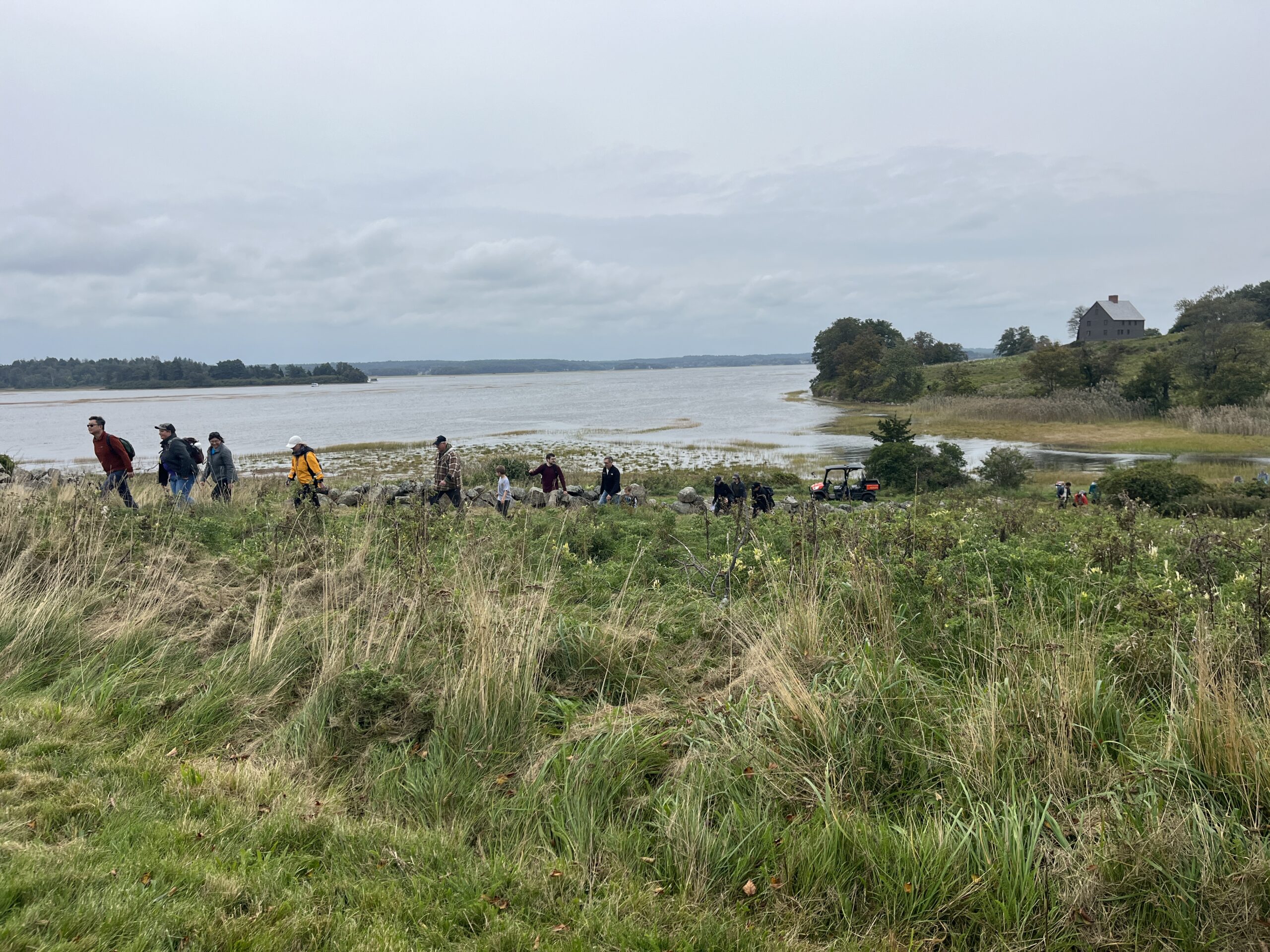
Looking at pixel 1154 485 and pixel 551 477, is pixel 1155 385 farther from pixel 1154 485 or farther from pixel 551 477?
pixel 551 477

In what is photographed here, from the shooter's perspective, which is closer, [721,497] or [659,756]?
[659,756]

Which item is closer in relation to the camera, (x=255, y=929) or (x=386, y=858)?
(x=255, y=929)

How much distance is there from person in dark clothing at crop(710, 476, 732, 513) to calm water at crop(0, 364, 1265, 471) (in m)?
16.9

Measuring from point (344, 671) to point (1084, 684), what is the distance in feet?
14.6

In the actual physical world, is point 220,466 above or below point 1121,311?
below

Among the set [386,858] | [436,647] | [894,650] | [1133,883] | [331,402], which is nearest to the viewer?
[1133,883]

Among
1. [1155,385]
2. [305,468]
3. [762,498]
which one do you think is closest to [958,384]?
[1155,385]

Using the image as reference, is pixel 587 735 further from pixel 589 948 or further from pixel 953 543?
pixel 953 543

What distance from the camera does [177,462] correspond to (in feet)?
45.2

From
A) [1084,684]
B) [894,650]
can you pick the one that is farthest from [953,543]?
[1084,684]

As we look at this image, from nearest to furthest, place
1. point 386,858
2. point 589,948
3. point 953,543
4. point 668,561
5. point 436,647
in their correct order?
point 589,948, point 386,858, point 436,647, point 953,543, point 668,561

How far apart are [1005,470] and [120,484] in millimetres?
25279

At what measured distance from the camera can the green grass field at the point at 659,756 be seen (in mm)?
2936

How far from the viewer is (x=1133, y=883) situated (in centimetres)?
299
